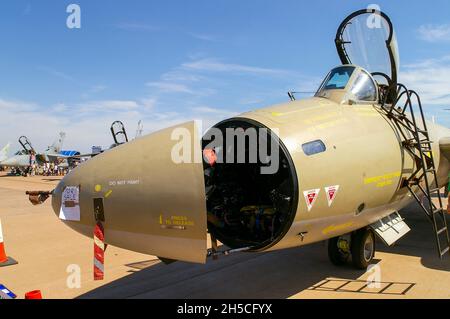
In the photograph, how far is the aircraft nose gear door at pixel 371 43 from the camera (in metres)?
7.69

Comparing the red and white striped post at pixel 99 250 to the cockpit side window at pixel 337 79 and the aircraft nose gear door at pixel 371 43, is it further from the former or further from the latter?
the aircraft nose gear door at pixel 371 43

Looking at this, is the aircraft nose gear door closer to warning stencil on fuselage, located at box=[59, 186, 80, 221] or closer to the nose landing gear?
the nose landing gear

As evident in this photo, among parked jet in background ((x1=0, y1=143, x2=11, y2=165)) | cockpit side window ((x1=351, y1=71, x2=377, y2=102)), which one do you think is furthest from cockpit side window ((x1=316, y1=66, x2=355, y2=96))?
parked jet in background ((x1=0, y1=143, x2=11, y2=165))

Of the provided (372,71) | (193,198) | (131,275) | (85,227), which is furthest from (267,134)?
(372,71)

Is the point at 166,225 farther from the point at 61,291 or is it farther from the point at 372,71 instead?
the point at 372,71

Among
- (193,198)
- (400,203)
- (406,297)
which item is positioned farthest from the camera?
(400,203)

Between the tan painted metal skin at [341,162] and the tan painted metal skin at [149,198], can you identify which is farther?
the tan painted metal skin at [341,162]

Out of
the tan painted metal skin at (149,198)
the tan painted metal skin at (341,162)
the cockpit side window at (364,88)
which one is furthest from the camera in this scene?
the cockpit side window at (364,88)

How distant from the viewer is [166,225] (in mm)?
4281

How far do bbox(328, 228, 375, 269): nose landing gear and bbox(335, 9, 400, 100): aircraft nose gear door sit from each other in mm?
2812

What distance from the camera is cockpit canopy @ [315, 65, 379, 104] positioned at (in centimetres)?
654

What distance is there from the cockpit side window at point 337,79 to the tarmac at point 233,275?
330 cm

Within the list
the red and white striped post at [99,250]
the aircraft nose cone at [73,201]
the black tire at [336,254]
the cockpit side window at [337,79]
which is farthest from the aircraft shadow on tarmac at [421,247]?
the aircraft nose cone at [73,201]

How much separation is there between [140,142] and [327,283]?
13.3 ft
